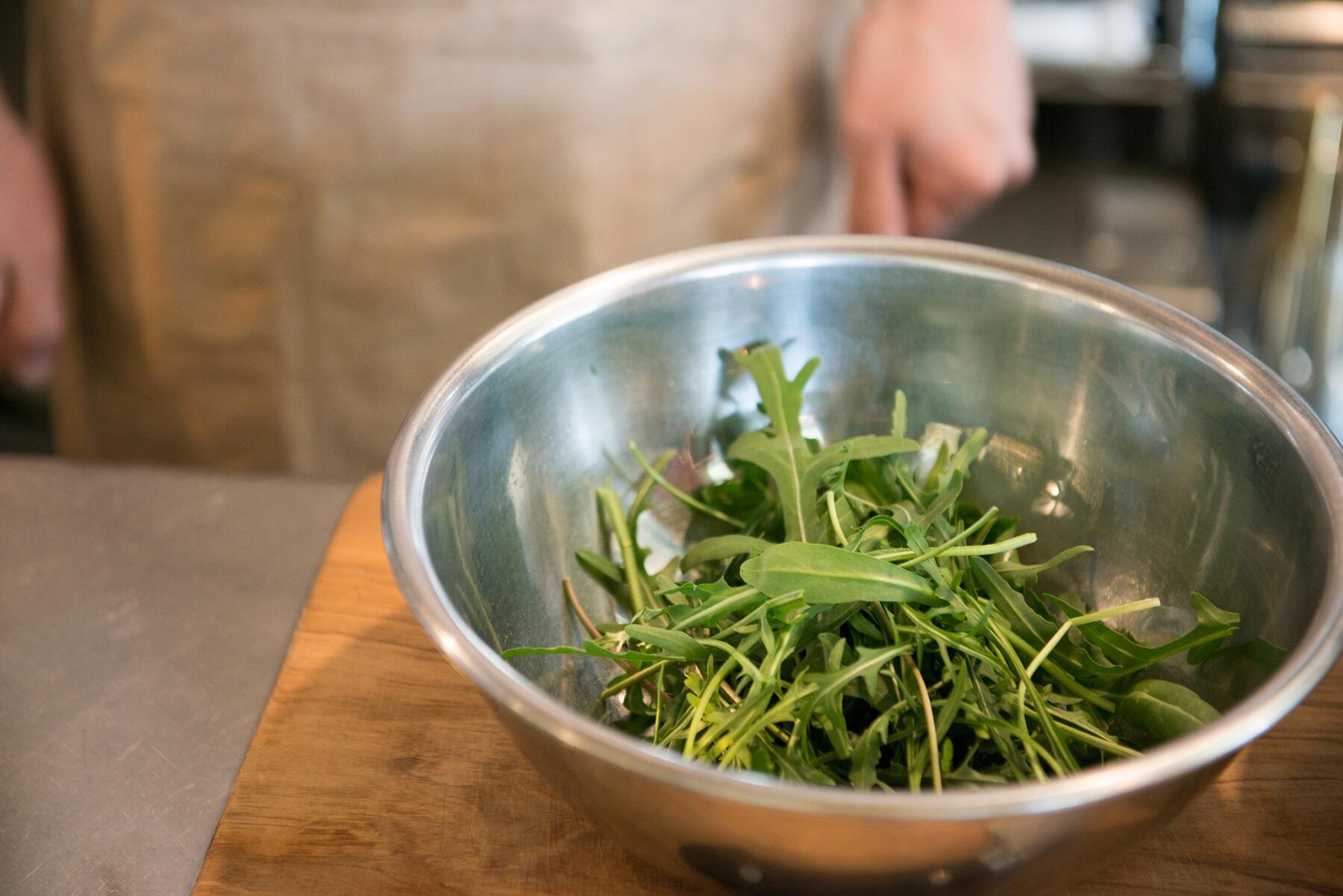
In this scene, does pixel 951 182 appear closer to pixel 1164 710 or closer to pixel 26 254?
pixel 1164 710

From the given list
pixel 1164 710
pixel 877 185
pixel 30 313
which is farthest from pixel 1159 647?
pixel 30 313

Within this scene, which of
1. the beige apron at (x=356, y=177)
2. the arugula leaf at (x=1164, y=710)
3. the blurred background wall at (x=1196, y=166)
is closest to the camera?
the arugula leaf at (x=1164, y=710)

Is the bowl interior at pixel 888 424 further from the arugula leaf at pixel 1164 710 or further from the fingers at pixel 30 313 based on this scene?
the fingers at pixel 30 313

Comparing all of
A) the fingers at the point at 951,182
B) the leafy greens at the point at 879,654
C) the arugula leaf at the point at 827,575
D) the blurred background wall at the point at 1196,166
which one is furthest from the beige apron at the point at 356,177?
the blurred background wall at the point at 1196,166

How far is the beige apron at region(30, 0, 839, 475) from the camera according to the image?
3.10ft

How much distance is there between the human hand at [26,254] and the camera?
966mm

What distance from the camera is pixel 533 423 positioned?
0.63 meters

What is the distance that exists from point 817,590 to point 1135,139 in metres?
2.16

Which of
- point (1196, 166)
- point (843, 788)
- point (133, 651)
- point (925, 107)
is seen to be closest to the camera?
point (843, 788)

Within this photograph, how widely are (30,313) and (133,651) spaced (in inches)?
17.8

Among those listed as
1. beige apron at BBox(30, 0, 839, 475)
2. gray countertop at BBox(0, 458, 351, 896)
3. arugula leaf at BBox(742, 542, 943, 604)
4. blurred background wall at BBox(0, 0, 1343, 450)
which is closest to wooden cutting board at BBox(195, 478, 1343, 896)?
gray countertop at BBox(0, 458, 351, 896)

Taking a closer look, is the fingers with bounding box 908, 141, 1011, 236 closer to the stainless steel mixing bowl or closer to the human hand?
the stainless steel mixing bowl

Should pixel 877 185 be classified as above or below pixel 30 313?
above

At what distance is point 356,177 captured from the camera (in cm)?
99
